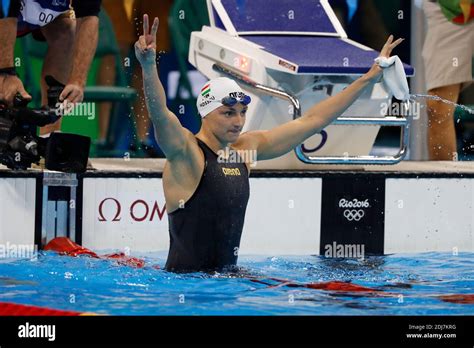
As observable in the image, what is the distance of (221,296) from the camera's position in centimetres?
648

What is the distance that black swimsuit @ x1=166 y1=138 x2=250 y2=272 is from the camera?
664cm

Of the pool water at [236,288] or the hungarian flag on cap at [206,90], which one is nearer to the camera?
the pool water at [236,288]

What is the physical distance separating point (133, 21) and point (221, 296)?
3.81 metres

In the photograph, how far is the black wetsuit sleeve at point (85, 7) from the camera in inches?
296

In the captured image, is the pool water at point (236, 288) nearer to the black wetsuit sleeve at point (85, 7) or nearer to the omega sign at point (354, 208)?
the omega sign at point (354, 208)

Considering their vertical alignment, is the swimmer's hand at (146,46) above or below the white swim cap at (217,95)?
above

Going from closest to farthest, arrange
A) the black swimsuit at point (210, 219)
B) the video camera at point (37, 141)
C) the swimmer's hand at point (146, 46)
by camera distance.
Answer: the swimmer's hand at point (146, 46)
the black swimsuit at point (210, 219)
the video camera at point (37, 141)

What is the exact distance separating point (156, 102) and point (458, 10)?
3575 millimetres

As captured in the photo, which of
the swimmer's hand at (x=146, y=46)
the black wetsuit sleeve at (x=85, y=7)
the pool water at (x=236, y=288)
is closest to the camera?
the swimmer's hand at (x=146, y=46)

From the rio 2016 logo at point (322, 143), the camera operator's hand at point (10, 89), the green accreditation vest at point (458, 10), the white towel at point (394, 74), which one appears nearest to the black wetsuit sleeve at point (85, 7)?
the camera operator's hand at point (10, 89)

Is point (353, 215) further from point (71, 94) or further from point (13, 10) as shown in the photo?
point (13, 10)

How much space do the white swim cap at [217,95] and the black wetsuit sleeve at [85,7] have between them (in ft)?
3.80

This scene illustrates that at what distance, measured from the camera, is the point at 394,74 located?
6582mm

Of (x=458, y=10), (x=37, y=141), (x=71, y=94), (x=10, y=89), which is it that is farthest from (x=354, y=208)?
(x=10, y=89)
